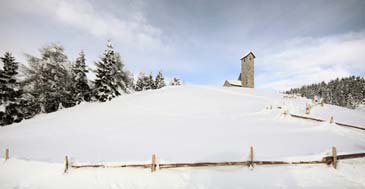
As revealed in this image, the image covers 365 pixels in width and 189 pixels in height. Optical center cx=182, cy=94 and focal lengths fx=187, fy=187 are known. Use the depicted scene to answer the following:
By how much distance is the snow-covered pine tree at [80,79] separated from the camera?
A: 109 feet

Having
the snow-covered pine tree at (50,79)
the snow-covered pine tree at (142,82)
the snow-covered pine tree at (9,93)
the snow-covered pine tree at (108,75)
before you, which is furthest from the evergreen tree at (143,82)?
the snow-covered pine tree at (9,93)

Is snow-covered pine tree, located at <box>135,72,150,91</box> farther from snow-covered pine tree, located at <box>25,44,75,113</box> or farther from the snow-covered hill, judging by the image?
the snow-covered hill

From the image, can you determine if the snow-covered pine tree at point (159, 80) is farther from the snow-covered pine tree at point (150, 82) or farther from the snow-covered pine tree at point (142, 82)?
the snow-covered pine tree at point (142, 82)

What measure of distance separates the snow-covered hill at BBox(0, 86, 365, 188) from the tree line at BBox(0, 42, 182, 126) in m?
6.78

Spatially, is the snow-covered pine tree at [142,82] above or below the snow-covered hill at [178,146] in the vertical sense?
above

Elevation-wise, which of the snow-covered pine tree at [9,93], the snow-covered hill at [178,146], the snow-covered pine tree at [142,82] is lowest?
the snow-covered hill at [178,146]

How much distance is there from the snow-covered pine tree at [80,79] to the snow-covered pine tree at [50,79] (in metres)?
0.88

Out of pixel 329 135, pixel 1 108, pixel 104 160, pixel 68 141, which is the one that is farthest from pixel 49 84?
pixel 329 135

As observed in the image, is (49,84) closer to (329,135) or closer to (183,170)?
(183,170)

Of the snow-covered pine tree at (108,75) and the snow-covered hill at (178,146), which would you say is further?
the snow-covered pine tree at (108,75)

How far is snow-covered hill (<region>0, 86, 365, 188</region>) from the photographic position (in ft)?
27.2

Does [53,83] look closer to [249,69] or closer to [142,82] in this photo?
[142,82]

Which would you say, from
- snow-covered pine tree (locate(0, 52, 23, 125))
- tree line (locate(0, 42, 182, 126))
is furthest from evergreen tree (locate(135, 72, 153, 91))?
snow-covered pine tree (locate(0, 52, 23, 125))

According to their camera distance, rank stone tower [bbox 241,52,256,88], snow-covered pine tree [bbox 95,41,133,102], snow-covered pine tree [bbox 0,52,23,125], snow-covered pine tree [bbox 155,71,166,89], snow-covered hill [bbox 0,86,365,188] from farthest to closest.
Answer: snow-covered pine tree [bbox 155,71,166,89] → stone tower [bbox 241,52,256,88] → snow-covered pine tree [bbox 95,41,133,102] → snow-covered pine tree [bbox 0,52,23,125] → snow-covered hill [bbox 0,86,365,188]
